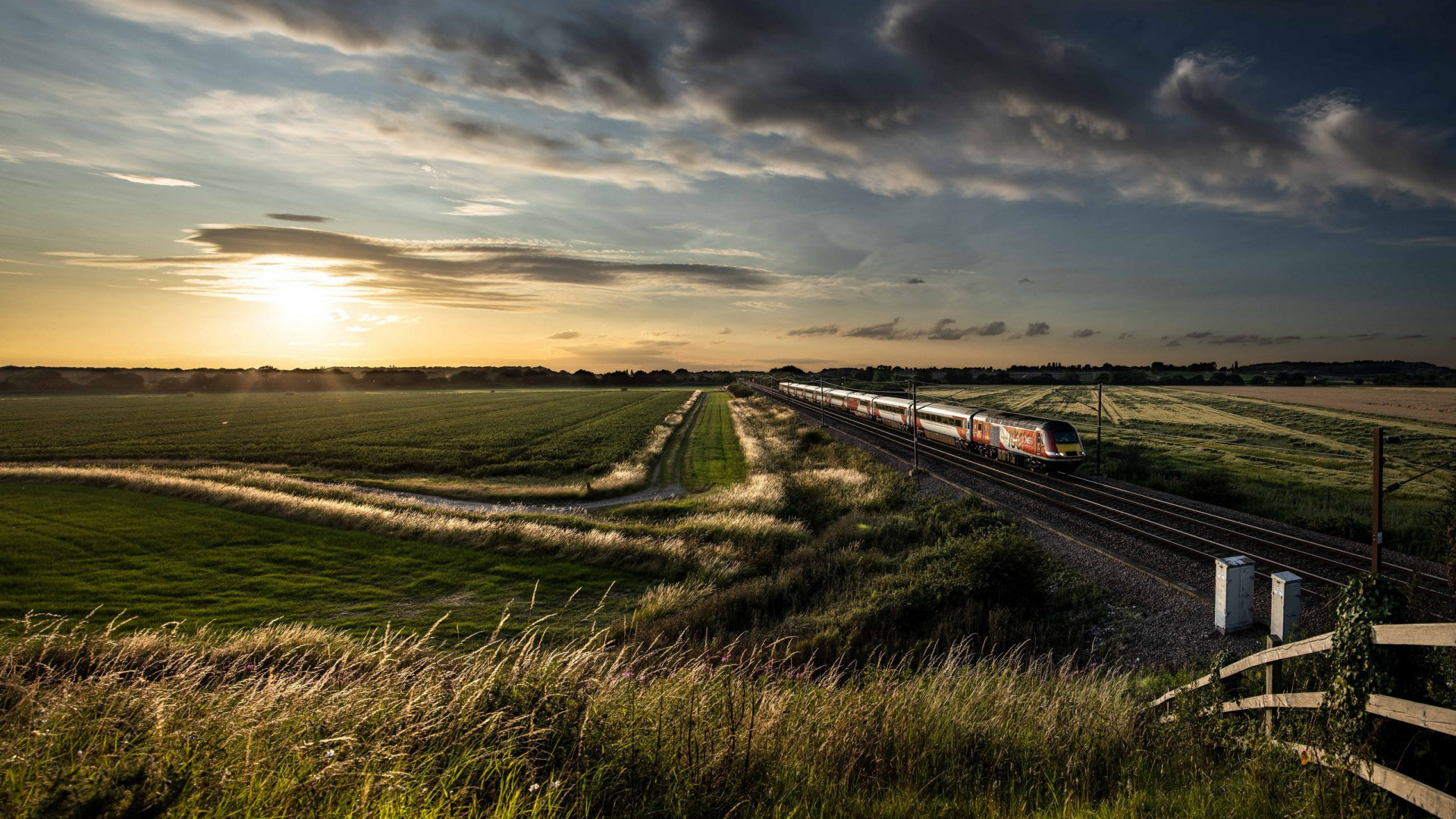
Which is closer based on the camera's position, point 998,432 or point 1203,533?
point 1203,533

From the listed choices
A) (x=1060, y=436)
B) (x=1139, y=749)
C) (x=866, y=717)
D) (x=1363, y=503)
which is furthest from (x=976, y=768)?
(x=1363, y=503)

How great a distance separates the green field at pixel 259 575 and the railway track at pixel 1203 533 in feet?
58.1

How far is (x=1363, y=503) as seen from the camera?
2511 cm

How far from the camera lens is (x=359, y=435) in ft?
217

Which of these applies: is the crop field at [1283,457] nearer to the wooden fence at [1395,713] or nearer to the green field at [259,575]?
the wooden fence at [1395,713]

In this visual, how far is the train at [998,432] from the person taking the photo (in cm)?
2922

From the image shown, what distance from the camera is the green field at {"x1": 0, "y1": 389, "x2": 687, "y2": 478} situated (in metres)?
48.3

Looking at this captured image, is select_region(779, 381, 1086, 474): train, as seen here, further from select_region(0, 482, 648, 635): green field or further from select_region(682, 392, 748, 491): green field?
select_region(0, 482, 648, 635): green field

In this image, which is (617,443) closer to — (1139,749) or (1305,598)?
(1305,598)

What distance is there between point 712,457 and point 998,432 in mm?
22512

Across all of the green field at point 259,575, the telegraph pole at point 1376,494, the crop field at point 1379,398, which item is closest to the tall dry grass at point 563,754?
the telegraph pole at point 1376,494

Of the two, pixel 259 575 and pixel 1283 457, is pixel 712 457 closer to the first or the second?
pixel 259 575

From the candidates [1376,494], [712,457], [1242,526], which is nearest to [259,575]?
[1376,494]

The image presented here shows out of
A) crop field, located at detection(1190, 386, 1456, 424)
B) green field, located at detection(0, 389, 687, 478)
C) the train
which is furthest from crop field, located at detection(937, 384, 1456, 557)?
green field, located at detection(0, 389, 687, 478)
